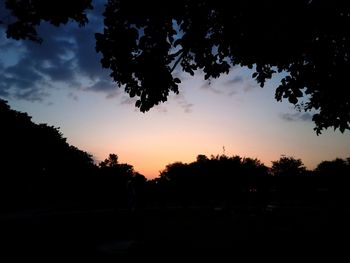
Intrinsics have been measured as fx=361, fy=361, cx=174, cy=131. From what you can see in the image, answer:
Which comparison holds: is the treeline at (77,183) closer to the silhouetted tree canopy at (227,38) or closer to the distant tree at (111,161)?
the silhouetted tree canopy at (227,38)

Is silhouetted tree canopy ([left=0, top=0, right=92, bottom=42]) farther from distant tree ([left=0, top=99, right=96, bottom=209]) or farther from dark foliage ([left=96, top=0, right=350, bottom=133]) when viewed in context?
distant tree ([left=0, top=99, right=96, bottom=209])

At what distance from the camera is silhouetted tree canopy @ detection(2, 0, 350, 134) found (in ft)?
21.8

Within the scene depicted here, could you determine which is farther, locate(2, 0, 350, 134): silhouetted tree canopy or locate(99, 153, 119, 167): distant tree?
locate(99, 153, 119, 167): distant tree

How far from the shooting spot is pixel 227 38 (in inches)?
316

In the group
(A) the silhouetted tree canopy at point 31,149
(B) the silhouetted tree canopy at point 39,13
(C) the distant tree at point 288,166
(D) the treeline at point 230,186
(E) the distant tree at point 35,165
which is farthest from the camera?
(C) the distant tree at point 288,166

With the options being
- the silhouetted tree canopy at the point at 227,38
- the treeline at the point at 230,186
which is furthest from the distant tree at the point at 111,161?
the silhouetted tree canopy at the point at 227,38

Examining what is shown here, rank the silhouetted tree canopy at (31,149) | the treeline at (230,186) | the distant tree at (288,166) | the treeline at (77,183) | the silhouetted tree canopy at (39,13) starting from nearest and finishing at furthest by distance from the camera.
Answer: the silhouetted tree canopy at (39,13), the treeline at (77,183), the treeline at (230,186), the silhouetted tree canopy at (31,149), the distant tree at (288,166)

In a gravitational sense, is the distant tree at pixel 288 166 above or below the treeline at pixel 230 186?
above

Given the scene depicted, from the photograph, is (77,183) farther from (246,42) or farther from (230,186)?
(246,42)

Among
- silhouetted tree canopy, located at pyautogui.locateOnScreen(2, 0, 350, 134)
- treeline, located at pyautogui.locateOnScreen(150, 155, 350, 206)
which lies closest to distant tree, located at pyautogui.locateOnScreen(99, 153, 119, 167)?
treeline, located at pyautogui.locateOnScreen(150, 155, 350, 206)

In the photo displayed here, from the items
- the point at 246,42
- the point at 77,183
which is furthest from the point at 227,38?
the point at 77,183

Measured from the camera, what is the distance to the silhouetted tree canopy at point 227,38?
6.65m

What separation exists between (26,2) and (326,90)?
249 inches

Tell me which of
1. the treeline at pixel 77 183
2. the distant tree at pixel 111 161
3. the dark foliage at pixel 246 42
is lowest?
the dark foliage at pixel 246 42
